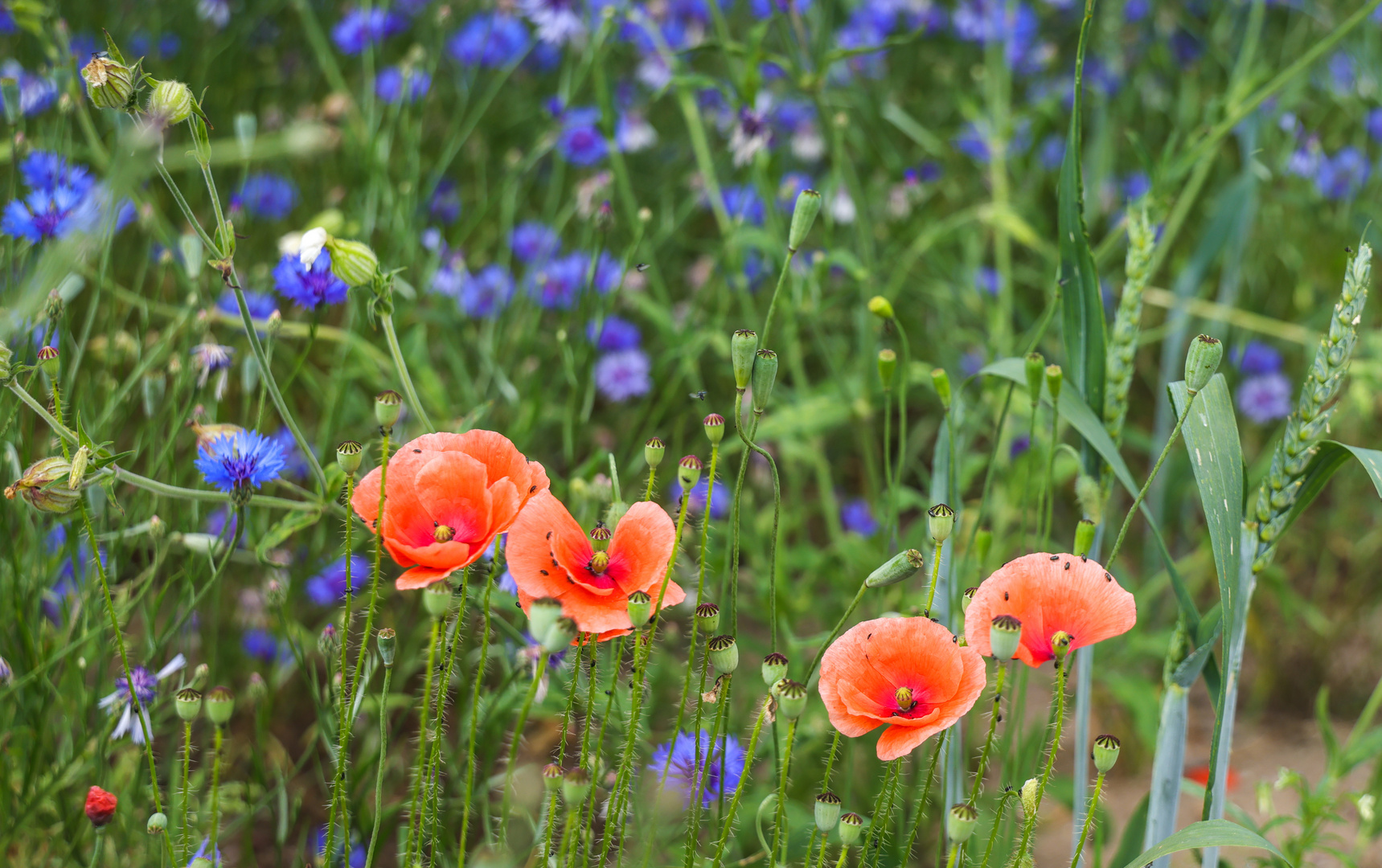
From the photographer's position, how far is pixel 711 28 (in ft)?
6.73

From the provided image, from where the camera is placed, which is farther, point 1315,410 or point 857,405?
point 857,405

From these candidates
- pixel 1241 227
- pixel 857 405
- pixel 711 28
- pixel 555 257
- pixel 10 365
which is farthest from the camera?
pixel 711 28

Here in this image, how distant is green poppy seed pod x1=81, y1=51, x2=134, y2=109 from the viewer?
2.11 ft

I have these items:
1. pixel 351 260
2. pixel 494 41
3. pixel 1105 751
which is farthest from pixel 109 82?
pixel 494 41

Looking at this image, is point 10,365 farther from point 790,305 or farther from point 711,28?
point 711,28

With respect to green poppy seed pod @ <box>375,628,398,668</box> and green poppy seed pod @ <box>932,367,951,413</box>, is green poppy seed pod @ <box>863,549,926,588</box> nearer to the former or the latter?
green poppy seed pod @ <box>932,367,951,413</box>

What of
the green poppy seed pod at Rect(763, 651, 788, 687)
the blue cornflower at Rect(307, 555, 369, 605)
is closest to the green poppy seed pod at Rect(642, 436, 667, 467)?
the green poppy seed pod at Rect(763, 651, 788, 687)

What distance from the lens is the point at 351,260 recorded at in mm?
681

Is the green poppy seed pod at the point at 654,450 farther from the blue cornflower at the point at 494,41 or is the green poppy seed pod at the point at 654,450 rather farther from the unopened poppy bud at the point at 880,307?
the blue cornflower at the point at 494,41

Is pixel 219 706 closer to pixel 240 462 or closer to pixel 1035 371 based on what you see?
pixel 240 462

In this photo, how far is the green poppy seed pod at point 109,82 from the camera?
64cm

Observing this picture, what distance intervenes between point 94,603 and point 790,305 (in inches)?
31.7

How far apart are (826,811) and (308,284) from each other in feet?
2.13

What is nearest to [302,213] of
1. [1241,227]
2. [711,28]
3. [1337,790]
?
[711,28]
